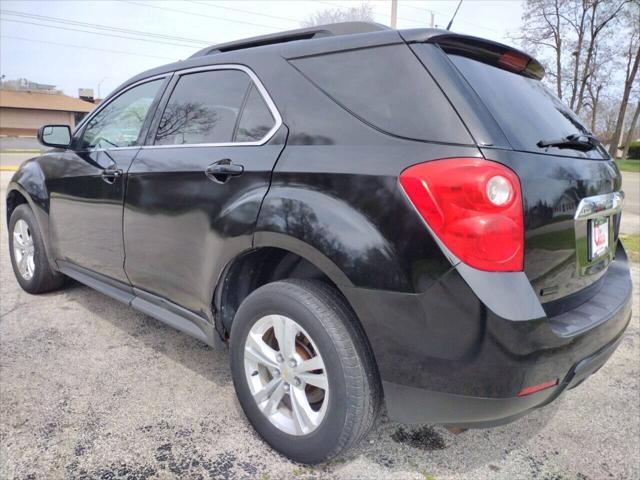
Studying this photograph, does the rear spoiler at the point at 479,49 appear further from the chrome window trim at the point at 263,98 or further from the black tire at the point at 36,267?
the black tire at the point at 36,267

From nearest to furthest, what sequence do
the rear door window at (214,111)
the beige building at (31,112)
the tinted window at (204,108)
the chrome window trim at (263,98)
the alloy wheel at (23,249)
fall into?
the chrome window trim at (263,98) → the rear door window at (214,111) → the tinted window at (204,108) → the alloy wheel at (23,249) → the beige building at (31,112)

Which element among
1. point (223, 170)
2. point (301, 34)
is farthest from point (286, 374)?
point (301, 34)

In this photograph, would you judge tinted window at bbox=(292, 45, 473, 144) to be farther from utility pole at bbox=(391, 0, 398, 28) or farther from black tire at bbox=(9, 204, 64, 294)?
utility pole at bbox=(391, 0, 398, 28)

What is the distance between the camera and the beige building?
4831 centimetres

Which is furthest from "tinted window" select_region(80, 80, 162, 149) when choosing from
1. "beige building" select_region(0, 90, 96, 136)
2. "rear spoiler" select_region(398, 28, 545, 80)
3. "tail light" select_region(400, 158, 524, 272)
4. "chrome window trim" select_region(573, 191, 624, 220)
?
"beige building" select_region(0, 90, 96, 136)

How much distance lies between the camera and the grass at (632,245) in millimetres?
6004

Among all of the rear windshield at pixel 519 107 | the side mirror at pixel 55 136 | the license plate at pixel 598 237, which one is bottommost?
the license plate at pixel 598 237

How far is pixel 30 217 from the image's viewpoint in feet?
13.0

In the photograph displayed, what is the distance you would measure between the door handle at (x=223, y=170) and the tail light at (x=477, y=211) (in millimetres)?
918

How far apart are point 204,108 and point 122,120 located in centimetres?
93

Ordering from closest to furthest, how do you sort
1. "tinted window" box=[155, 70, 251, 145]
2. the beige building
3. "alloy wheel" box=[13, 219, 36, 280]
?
"tinted window" box=[155, 70, 251, 145], "alloy wheel" box=[13, 219, 36, 280], the beige building

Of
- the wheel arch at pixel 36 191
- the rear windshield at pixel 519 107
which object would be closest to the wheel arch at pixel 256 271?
the rear windshield at pixel 519 107

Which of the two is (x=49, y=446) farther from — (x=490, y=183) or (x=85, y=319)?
(x=490, y=183)

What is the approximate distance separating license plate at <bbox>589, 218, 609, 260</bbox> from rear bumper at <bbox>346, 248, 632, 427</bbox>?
0.32 metres
